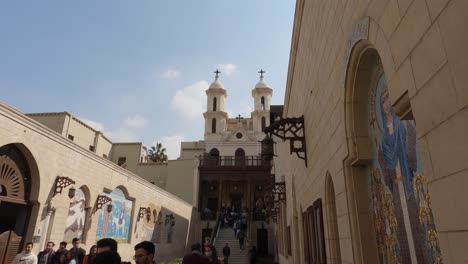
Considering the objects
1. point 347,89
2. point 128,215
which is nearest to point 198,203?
point 128,215

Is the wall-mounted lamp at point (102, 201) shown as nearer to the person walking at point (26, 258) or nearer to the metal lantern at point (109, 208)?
the metal lantern at point (109, 208)

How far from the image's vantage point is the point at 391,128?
8.86 ft

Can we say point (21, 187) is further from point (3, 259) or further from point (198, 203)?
point (198, 203)

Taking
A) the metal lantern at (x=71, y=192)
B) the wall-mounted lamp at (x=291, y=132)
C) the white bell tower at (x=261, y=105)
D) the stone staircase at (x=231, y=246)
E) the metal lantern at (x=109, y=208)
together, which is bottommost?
the stone staircase at (x=231, y=246)

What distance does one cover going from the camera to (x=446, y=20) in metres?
1.53

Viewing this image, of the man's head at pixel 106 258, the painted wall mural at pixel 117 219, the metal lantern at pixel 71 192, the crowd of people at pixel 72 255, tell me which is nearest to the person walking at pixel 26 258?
the crowd of people at pixel 72 255

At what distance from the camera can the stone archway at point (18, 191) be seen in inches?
288

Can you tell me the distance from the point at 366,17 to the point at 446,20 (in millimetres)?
1193

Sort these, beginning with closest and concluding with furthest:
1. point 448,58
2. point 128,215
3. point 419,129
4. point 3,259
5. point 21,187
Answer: point 448,58, point 419,129, point 3,259, point 21,187, point 128,215

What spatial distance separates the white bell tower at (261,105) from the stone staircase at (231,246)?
1578cm

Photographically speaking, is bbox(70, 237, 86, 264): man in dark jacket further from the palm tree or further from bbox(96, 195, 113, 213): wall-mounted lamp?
the palm tree

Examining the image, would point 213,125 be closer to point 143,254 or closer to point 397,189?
point 143,254

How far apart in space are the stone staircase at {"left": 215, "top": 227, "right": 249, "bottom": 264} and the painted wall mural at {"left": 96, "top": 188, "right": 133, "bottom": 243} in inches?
315

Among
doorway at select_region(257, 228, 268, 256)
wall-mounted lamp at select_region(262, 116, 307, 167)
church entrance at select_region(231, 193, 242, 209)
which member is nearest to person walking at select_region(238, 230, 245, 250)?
doorway at select_region(257, 228, 268, 256)
